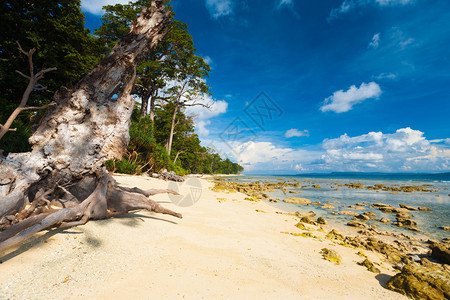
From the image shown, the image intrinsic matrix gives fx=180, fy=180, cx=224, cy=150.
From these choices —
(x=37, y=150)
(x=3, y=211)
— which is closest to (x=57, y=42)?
(x=37, y=150)

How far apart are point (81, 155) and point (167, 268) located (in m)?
2.44

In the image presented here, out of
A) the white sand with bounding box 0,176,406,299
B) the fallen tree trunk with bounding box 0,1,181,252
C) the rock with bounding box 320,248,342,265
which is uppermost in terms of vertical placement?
the fallen tree trunk with bounding box 0,1,181,252

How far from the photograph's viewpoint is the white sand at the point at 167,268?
167 cm

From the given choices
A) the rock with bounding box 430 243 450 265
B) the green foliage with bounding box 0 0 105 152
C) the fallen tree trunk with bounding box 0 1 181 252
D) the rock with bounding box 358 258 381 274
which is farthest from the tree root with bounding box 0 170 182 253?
the green foliage with bounding box 0 0 105 152

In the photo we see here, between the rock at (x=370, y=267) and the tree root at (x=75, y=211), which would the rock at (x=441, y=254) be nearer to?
the rock at (x=370, y=267)

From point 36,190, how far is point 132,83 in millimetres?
2536

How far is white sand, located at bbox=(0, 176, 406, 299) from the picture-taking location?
5.49 ft

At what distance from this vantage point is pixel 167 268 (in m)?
2.13

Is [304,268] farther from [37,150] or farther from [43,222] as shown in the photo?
[37,150]

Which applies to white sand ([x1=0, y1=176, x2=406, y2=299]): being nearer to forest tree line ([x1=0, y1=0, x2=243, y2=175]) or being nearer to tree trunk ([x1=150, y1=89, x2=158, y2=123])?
forest tree line ([x1=0, y1=0, x2=243, y2=175])

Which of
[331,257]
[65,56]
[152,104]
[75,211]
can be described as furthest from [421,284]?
[152,104]

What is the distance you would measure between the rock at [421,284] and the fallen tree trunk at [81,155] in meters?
3.74

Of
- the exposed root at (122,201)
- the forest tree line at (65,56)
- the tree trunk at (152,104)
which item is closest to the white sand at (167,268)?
the exposed root at (122,201)

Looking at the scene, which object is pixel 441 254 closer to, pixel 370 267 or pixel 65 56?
A: pixel 370 267
